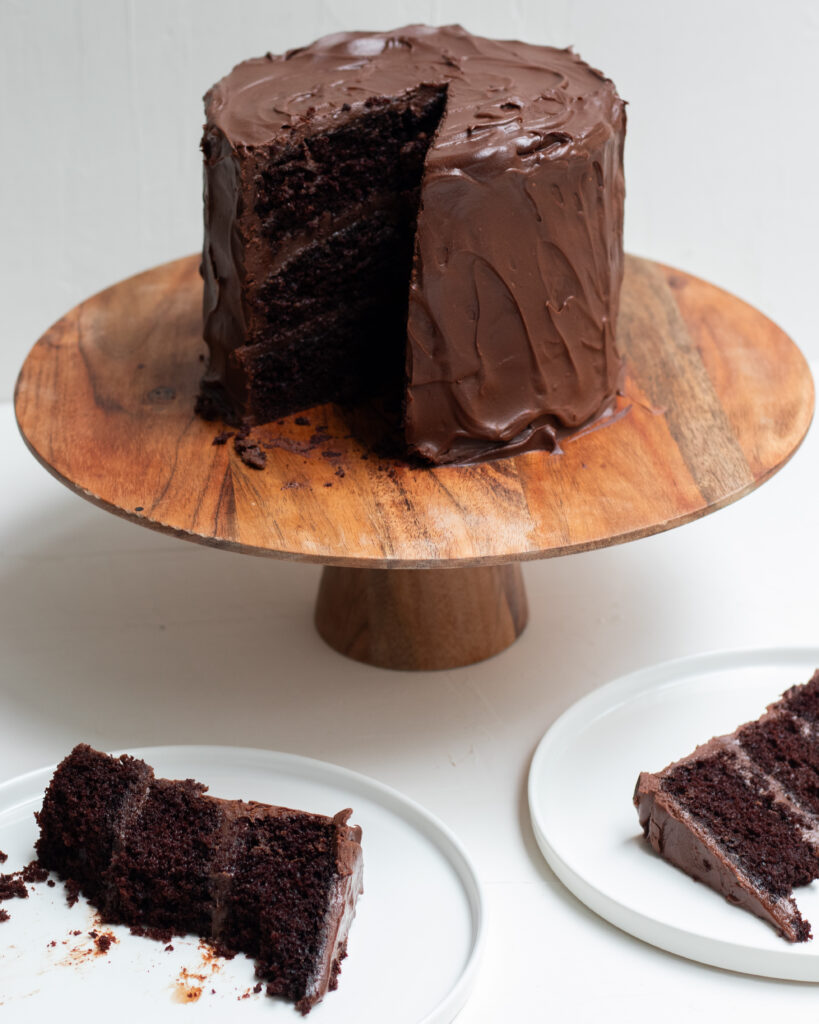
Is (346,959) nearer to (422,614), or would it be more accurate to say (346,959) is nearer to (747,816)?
(747,816)

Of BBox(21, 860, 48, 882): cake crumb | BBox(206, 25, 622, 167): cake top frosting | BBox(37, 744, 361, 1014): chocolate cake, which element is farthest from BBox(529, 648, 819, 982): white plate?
BBox(206, 25, 622, 167): cake top frosting

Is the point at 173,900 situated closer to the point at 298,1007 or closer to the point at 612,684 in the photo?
the point at 298,1007

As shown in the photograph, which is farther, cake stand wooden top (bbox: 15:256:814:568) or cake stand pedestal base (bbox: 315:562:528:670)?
cake stand pedestal base (bbox: 315:562:528:670)

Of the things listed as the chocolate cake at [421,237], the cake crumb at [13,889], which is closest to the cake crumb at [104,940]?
the cake crumb at [13,889]

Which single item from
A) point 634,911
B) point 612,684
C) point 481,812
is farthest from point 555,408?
point 634,911

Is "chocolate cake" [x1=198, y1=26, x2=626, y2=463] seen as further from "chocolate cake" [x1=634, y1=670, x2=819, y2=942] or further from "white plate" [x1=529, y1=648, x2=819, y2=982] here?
"chocolate cake" [x1=634, y1=670, x2=819, y2=942]

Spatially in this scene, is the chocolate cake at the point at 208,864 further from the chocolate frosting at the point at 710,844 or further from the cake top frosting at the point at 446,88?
the cake top frosting at the point at 446,88
